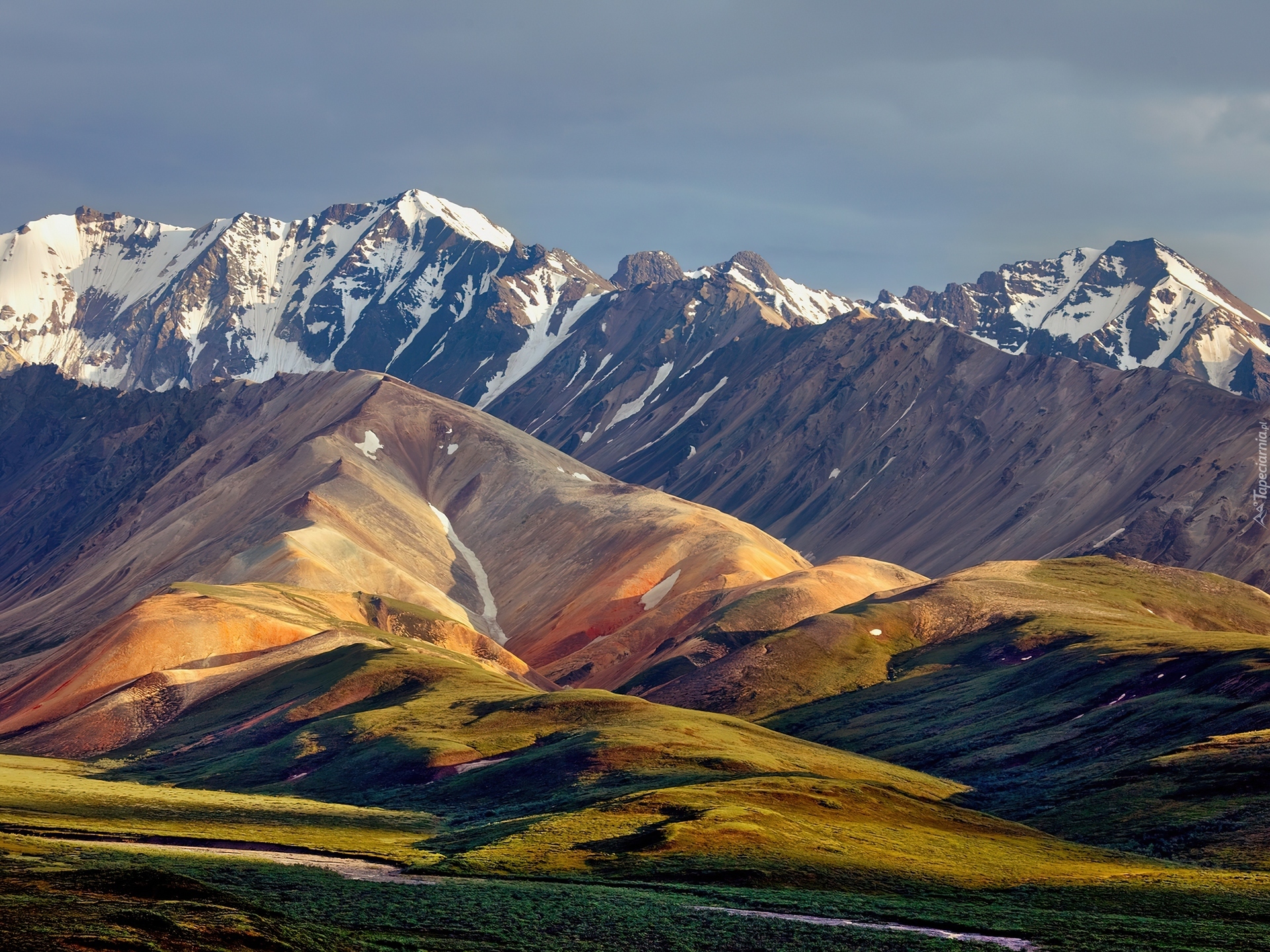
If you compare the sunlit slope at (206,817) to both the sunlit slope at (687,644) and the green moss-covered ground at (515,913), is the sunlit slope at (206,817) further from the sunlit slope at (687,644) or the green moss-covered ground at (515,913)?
the sunlit slope at (687,644)

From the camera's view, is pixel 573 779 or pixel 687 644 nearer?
pixel 573 779

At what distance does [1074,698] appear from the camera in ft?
435

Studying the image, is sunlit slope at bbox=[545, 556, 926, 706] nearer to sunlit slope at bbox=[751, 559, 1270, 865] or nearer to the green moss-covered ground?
sunlit slope at bbox=[751, 559, 1270, 865]

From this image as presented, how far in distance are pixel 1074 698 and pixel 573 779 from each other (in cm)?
5803

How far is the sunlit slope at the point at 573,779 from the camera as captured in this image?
71.3 m

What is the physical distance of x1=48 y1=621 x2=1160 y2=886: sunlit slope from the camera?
71312 mm

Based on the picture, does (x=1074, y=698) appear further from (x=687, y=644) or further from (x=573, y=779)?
(x=687, y=644)

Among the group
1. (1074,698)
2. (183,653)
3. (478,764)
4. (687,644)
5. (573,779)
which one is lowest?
(573,779)

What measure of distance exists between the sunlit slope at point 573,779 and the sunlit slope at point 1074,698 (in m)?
8.16

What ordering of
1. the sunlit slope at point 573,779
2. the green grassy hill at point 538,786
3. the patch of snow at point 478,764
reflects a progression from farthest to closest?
the patch of snow at point 478,764
the green grassy hill at point 538,786
the sunlit slope at point 573,779

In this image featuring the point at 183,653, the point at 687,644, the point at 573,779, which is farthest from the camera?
the point at 687,644

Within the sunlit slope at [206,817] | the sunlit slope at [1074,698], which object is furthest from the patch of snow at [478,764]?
the sunlit slope at [1074,698]

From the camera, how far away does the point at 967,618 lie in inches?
7116

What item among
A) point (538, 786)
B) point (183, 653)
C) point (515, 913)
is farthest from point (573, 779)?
point (183, 653)
